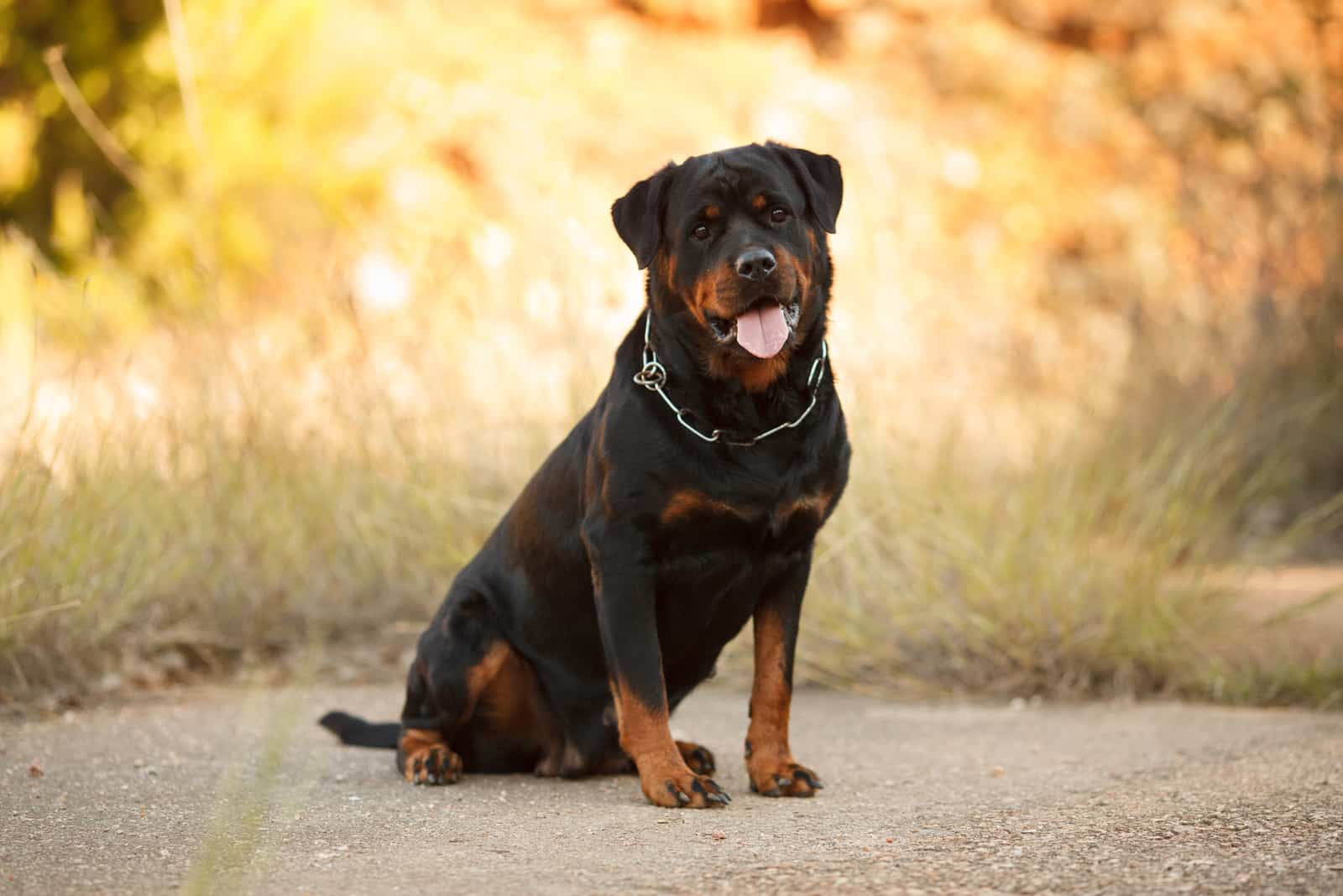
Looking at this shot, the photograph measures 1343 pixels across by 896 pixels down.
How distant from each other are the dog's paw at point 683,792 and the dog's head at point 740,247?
3.00 ft

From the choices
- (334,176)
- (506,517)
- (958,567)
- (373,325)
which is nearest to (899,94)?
→ (334,176)

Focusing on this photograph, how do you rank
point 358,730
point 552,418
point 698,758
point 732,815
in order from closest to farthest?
1. point 732,815
2. point 698,758
3. point 358,730
4. point 552,418

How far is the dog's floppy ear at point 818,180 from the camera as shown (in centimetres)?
345

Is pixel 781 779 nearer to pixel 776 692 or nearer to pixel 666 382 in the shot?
pixel 776 692

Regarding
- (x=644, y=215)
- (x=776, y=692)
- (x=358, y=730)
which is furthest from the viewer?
(x=358, y=730)

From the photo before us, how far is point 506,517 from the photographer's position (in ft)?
12.3

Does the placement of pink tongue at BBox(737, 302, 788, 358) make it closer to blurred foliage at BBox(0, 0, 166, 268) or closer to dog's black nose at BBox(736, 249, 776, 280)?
dog's black nose at BBox(736, 249, 776, 280)

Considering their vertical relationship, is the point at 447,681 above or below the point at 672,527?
below

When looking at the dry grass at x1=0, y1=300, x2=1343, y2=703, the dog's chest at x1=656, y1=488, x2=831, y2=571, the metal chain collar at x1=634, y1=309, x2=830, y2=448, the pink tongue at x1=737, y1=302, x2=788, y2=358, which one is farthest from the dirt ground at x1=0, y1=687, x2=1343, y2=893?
the pink tongue at x1=737, y1=302, x2=788, y2=358

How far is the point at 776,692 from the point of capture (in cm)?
331

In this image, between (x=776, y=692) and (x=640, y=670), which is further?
(x=776, y=692)

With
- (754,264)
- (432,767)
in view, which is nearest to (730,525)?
(754,264)

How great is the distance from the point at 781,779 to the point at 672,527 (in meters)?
0.69

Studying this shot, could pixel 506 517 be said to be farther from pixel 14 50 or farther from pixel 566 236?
pixel 14 50
